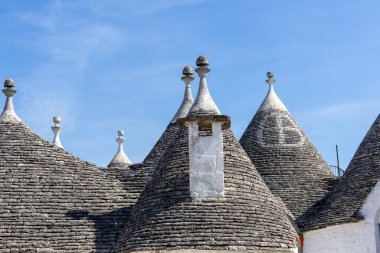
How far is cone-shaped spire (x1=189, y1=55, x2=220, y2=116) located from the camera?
17.2m

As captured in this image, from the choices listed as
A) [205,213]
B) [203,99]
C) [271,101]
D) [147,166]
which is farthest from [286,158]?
[205,213]

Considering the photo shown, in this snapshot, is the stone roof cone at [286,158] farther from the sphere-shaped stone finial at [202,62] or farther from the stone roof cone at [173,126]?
the sphere-shaped stone finial at [202,62]

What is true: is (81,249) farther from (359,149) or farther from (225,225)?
(359,149)

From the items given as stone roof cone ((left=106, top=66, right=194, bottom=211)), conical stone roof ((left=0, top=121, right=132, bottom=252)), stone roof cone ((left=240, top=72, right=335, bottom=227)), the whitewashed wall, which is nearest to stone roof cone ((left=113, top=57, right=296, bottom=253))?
conical stone roof ((left=0, top=121, right=132, bottom=252))

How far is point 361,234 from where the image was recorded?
63.3 ft

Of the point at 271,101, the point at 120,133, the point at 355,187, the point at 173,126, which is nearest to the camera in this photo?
the point at 355,187

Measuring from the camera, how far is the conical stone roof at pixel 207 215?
610 inches

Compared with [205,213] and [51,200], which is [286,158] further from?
[51,200]

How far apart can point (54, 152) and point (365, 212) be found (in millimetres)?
7352

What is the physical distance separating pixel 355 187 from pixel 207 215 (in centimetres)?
571

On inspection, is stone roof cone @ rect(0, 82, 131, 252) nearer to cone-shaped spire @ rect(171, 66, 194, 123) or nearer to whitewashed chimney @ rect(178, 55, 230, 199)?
whitewashed chimney @ rect(178, 55, 230, 199)

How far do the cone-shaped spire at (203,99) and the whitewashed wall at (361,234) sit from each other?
15.1 ft

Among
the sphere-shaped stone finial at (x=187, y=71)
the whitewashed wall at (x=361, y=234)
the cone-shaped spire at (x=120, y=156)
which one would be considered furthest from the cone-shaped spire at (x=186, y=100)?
the cone-shaped spire at (x=120, y=156)

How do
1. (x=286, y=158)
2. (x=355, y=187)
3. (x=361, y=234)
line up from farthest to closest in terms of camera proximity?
(x=286, y=158) < (x=355, y=187) < (x=361, y=234)
